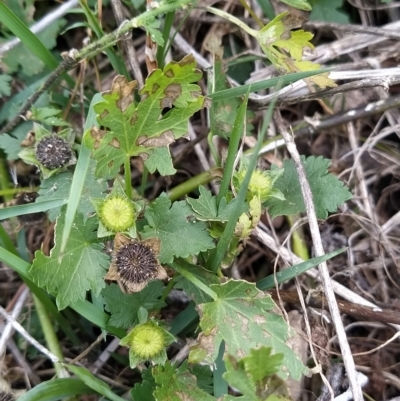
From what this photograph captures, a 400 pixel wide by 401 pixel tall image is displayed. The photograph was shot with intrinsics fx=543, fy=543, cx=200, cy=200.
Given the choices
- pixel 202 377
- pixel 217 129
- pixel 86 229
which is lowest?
pixel 202 377

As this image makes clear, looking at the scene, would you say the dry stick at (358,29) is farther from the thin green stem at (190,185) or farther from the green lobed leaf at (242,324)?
the green lobed leaf at (242,324)

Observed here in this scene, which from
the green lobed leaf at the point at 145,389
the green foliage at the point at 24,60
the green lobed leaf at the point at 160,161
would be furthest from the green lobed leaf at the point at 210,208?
the green foliage at the point at 24,60

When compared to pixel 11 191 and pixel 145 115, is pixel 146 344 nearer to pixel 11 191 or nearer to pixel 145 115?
pixel 145 115

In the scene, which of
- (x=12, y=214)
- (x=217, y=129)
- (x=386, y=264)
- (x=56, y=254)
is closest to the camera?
(x=56, y=254)

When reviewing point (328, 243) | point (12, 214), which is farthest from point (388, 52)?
point (12, 214)

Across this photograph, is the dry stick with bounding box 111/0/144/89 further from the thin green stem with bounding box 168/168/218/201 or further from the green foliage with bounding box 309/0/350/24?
the green foliage with bounding box 309/0/350/24

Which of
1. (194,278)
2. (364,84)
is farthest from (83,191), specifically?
(364,84)

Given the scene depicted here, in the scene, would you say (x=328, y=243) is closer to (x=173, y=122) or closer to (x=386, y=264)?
(x=386, y=264)
